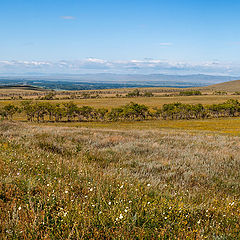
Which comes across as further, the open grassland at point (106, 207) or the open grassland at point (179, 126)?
the open grassland at point (179, 126)

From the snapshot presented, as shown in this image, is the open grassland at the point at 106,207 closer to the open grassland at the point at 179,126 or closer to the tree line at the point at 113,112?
the open grassland at the point at 179,126

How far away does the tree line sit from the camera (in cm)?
7138

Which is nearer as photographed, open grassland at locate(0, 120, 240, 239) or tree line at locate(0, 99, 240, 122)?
open grassland at locate(0, 120, 240, 239)

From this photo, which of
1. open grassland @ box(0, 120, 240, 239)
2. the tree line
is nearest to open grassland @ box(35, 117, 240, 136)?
the tree line

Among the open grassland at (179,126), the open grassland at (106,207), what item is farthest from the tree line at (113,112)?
the open grassland at (106,207)

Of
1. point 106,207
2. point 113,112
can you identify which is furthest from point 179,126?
point 106,207

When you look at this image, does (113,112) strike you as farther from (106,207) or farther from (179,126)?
(106,207)

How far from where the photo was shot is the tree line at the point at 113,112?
7138 centimetres

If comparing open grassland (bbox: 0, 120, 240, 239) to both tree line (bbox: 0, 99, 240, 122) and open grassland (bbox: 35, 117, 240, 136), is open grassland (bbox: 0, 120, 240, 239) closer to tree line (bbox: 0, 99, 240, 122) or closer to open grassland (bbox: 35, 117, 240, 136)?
open grassland (bbox: 35, 117, 240, 136)

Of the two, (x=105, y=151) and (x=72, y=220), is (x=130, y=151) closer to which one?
(x=105, y=151)

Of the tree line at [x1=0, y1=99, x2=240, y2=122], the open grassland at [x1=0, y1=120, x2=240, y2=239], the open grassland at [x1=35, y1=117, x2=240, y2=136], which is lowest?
the open grassland at [x1=35, y1=117, x2=240, y2=136]

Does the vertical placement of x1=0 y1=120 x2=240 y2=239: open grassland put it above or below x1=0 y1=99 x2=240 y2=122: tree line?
above

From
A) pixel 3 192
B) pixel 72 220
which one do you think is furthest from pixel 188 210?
pixel 3 192

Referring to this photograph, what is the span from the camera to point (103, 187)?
485 cm
